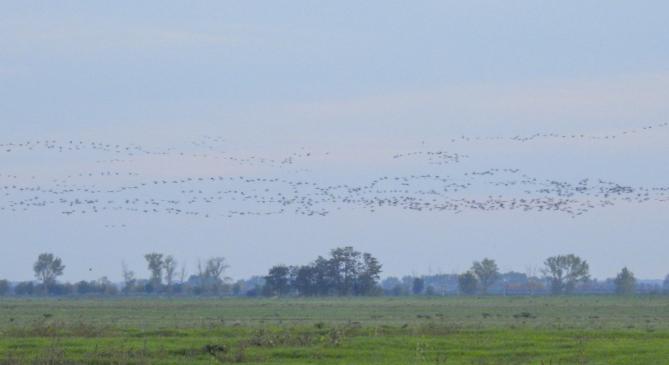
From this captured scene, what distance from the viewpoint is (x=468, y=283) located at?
561 feet

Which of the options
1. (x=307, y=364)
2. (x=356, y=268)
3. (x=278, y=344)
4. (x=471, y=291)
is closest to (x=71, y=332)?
(x=278, y=344)

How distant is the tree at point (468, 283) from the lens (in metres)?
171

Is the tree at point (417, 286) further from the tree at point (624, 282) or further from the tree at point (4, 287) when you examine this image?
the tree at point (4, 287)

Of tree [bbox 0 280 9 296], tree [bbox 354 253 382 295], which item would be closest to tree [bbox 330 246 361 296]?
tree [bbox 354 253 382 295]

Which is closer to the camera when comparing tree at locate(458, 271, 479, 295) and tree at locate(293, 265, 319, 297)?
tree at locate(293, 265, 319, 297)

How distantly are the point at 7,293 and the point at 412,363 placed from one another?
507 ft

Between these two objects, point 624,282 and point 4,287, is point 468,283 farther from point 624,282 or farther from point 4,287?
point 4,287

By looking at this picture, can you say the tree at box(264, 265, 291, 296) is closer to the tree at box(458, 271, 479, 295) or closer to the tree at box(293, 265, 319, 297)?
the tree at box(293, 265, 319, 297)

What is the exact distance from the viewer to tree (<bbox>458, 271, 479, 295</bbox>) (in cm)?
17088

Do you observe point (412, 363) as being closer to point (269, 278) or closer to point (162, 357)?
point (162, 357)

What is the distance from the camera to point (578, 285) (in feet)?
593

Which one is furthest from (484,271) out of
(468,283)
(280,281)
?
(280,281)

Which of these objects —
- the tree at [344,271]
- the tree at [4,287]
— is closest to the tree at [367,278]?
the tree at [344,271]

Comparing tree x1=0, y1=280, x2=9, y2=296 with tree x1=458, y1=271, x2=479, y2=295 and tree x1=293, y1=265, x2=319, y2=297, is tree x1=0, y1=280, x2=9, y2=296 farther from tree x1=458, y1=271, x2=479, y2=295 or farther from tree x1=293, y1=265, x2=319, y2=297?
tree x1=458, y1=271, x2=479, y2=295
